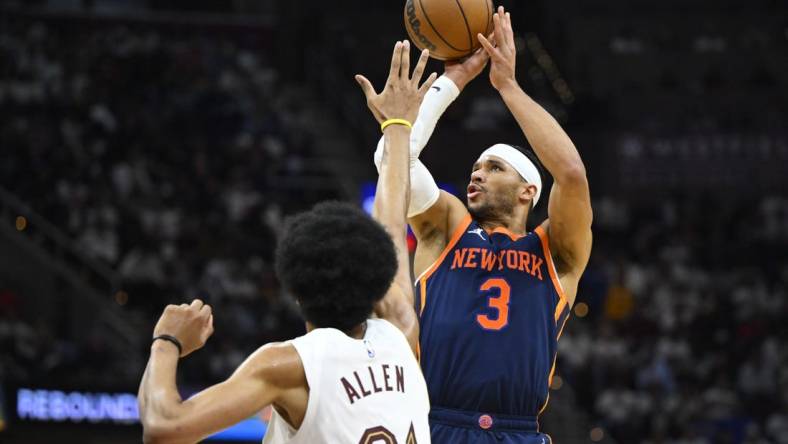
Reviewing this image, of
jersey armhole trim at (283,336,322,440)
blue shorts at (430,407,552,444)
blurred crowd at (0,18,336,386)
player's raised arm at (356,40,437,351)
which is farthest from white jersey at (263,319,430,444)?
blurred crowd at (0,18,336,386)

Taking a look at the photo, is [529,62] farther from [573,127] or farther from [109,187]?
[109,187]

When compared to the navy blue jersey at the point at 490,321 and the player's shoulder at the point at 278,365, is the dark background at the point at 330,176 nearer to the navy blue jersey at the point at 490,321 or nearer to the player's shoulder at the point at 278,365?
the navy blue jersey at the point at 490,321

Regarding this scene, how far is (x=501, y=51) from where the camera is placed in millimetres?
5039

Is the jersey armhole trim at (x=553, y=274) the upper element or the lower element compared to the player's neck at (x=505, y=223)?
lower

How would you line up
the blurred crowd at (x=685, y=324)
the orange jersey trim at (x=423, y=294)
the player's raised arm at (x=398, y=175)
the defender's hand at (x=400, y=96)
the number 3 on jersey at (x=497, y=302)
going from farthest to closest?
the blurred crowd at (x=685, y=324) < the orange jersey trim at (x=423, y=294) < the number 3 on jersey at (x=497, y=302) < the defender's hand at (x=400, y=96) < the player's raised arm at (x=398, y=175)

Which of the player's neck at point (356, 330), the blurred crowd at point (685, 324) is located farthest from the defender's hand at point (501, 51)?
the blurred crowd at point (685, 324)

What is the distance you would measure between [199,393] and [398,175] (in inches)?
43.7

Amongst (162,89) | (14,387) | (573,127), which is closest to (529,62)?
(573,127)

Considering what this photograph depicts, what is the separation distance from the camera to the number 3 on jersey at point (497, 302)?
16.4ft

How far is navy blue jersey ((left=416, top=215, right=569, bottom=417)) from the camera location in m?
4.94

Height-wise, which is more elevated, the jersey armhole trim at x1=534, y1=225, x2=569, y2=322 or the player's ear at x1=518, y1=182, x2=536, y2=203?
the player's ear at x1=518, y1=182, x2=536, y2=203

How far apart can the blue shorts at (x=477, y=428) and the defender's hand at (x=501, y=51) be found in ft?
4.53

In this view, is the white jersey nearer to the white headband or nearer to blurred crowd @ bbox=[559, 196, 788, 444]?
the white headband

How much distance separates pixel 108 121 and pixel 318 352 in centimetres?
1473
